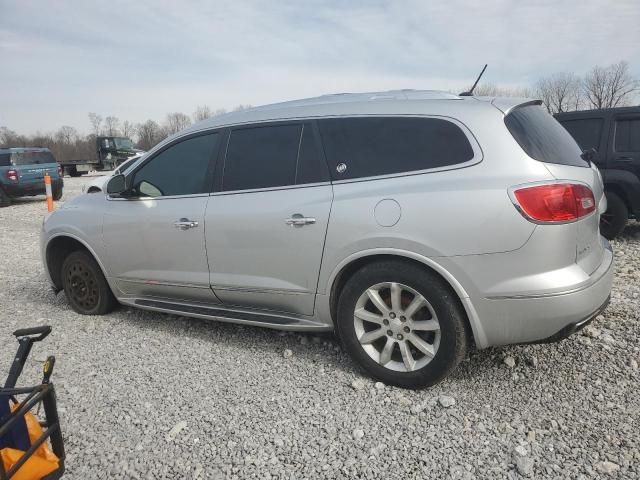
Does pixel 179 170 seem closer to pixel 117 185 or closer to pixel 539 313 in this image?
pixel 117 185

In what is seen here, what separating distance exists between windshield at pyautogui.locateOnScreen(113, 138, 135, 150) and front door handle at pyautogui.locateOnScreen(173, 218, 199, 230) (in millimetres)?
28281

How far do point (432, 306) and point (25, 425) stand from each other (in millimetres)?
2008

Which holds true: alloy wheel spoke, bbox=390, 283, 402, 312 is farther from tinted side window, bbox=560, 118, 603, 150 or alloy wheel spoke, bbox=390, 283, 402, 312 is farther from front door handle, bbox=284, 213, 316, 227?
tinted side window, bbox=560, 118, 603, 150

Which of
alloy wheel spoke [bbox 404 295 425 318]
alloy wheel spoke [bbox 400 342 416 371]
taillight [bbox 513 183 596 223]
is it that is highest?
taillight [bbox 513 183 596 223]

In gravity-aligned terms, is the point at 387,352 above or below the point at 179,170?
below

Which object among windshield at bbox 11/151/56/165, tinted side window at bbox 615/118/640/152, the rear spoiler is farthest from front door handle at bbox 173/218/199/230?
windshield at bbox 11/151/56/165

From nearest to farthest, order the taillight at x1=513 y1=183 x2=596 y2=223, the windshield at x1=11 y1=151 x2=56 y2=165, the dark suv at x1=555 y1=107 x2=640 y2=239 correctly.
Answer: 1. the taillight at x1=513 y1=183 x2=596 y2=223
2. the dark suv at x1=555 y1=107 x2=640 y2=239
3. the windshield at x1=11 y1=151 x2=56 y2=165

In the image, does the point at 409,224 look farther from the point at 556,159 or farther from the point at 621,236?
the point at 621,236

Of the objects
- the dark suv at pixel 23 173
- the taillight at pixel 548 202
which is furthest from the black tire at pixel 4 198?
the taillight at pixel 548 202

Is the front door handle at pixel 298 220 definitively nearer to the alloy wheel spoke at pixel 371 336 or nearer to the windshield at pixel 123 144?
the alloy wheel spoke at pixel 371 336

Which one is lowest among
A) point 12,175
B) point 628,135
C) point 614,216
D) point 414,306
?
point 614,216

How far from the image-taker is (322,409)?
2.88m

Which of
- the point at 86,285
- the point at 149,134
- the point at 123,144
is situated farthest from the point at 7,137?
the point at 86,285

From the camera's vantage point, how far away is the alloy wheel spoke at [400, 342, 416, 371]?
9.71 ft
